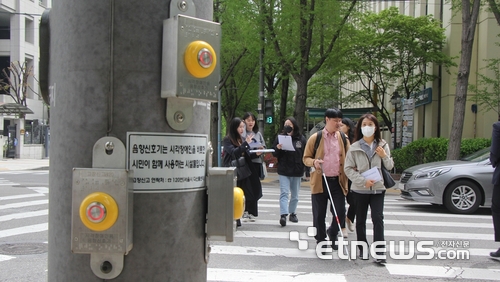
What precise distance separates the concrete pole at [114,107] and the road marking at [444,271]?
4471 mm

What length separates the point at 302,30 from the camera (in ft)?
66.1

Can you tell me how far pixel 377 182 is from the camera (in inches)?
239

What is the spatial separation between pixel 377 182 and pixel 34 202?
28.9 feet

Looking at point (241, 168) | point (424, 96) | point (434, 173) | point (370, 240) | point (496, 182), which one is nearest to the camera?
point (496, 182)

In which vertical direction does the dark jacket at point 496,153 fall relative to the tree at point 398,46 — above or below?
below

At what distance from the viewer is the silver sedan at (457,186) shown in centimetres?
1059

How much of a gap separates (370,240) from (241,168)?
2.42m

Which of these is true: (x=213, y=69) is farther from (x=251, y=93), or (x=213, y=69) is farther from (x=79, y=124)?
(x=251, y=93)

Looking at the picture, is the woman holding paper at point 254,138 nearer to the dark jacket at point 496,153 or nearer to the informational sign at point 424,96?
the dark jacket at point 496,153

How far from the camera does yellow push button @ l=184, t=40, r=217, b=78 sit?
77.7 inches

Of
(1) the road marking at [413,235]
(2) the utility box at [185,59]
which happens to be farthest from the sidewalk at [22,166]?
(2) the utility box at [185,59]

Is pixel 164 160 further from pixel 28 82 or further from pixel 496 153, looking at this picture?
pixel 28 82

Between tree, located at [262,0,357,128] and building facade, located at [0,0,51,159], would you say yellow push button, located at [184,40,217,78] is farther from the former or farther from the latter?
building facade, located at [0,0,51,159]

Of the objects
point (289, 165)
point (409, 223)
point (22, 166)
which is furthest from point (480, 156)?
point (22, 166)
